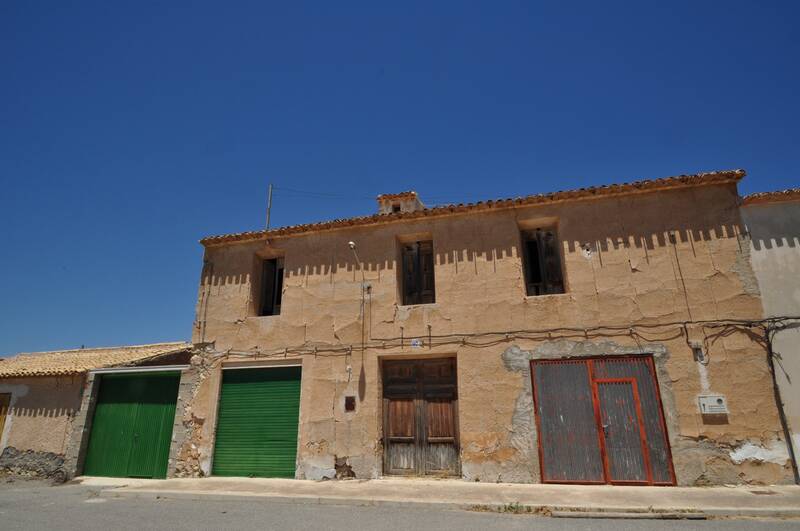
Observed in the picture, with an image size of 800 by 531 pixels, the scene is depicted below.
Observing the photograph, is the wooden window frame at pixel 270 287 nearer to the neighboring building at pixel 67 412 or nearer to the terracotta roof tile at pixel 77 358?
the neighboring building at pixel 67 412


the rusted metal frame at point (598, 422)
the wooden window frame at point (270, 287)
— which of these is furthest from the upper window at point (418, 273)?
the rusted metal frame at point (598, 422)

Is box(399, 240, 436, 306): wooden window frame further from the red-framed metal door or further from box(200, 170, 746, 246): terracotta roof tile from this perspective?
the red-framed metal door

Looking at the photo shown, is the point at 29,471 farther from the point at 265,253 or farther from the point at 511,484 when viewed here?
the point at 511,484

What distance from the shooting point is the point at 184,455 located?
11781mm

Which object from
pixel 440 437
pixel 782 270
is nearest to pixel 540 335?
pixel 440 437

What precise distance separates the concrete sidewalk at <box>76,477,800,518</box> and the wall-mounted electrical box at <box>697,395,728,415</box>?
53.4 inches

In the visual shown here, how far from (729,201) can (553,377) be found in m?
5.47

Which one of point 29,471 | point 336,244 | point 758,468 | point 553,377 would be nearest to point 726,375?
point 758,468

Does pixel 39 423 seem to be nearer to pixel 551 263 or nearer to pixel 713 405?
pixel 551 263

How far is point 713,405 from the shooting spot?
9.12m

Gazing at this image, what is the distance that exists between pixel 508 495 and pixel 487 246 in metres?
5.49

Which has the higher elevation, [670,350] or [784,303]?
[784,303]

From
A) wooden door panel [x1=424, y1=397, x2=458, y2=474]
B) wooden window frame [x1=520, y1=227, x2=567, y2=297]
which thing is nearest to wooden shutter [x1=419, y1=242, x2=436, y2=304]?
wooden window frame [x1=520, y1=227, x2=567, y2=297]

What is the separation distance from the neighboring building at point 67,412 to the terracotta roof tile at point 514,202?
14.7 ft
